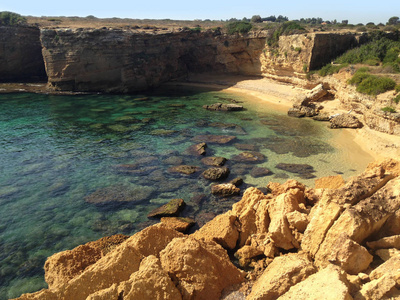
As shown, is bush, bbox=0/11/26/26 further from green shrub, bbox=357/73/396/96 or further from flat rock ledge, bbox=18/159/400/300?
green shrub, bbox=357/73/396/96

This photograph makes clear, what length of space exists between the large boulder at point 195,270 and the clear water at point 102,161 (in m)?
5.21

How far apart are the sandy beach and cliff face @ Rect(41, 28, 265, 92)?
311 cm

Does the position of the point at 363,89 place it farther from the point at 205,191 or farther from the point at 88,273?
the point at 88,273

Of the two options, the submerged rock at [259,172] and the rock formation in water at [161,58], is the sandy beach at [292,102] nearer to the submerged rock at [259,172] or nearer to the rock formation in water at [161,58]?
the rock formation in water at [161,58]

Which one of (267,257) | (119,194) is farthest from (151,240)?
(119,194)

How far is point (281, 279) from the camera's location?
697 centimetres

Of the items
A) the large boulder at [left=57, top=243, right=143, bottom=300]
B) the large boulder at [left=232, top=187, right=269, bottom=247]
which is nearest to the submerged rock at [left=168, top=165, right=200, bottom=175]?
the large boulder at [left=232, top=187, right=269, bottom=247]

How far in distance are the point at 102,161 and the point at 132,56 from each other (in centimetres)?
2738

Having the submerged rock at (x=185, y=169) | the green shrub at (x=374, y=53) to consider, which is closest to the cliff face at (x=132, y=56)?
the green shrub at (x=374, y=53)

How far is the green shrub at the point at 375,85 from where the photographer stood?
79.5 feet

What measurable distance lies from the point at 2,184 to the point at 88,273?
42.9 feet

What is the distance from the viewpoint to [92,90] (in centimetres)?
4281

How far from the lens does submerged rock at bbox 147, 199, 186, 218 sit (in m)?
13.7

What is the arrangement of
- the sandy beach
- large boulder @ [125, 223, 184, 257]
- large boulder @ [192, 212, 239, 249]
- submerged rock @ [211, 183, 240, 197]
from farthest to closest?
the sandy beach < submerged rock @ [211, 183, 240, 197] < large boulder @ [192, 212, 239, 249] < large boulder @ [125, 223, 184, 257]
